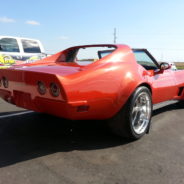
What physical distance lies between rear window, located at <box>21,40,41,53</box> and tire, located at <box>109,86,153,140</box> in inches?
309

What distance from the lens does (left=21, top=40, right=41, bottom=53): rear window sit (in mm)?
10023

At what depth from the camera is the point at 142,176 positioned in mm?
2129

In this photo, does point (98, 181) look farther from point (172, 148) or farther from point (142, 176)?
point (172, 148)

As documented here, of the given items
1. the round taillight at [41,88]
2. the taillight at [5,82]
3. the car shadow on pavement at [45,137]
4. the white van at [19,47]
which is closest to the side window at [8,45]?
the white van at [19,47]

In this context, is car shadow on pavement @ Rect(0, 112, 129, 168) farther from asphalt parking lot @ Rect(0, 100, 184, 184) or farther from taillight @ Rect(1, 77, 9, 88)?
taillight @ Rect(1, 77, 9, 88)

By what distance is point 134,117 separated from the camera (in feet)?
10.1

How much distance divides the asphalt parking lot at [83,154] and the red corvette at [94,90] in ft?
1.06

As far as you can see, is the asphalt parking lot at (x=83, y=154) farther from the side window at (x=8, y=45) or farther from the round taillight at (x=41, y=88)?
the side window at (x=8, y=45)

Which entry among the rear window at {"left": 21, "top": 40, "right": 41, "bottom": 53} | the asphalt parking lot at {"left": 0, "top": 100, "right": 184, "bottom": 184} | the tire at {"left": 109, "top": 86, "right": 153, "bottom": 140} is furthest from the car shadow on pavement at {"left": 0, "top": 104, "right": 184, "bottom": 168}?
the rear window at {"left": 21, "top": 40, "right": 41, "bottom": 53}

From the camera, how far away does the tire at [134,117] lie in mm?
2820

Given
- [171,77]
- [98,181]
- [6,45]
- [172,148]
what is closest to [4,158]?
[98,181]

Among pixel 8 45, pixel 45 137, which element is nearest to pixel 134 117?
pixel 45 137

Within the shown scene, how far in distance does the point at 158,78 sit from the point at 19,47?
7.48 meters

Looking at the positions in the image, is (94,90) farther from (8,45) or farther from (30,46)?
(30,46)
